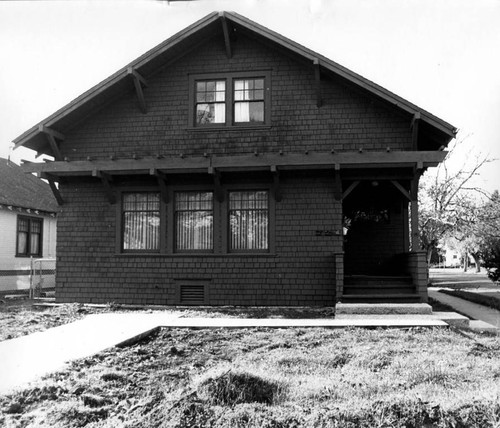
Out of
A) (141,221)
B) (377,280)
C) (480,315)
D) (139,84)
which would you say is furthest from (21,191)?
(480,315)

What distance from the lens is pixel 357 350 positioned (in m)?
7.07

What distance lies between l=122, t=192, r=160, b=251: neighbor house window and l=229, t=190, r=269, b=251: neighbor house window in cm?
186

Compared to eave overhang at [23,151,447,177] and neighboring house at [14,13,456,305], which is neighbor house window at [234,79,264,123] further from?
eave overhang at [23,151,447,177]

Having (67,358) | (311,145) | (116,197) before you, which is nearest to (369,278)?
(311,145)

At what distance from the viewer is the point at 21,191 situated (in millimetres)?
21047

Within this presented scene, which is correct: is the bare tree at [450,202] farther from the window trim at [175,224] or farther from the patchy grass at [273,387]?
the patchy grass at [273,387]

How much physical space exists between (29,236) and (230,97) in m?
11.6

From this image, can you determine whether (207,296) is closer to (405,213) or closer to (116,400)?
(405,213)

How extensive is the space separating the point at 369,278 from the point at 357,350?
5.27 metres

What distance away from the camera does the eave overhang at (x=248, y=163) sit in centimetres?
1132

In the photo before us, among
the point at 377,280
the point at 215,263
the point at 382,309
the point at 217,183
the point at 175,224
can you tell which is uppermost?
the point at 217,183

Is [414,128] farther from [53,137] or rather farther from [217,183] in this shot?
Answer: [53,137]

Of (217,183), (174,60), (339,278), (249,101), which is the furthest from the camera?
(174,60)

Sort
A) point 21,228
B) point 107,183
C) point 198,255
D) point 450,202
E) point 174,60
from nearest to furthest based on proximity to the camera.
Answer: point 198,255 < point 107,183 < point 174,60 < point 21,228 < point 450,202
